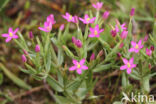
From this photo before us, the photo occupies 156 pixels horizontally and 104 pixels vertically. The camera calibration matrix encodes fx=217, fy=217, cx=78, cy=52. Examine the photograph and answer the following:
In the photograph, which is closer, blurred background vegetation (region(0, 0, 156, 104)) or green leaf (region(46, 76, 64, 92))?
green leaf (region(46, 76, 64, 92))

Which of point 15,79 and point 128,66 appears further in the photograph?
point 15,79

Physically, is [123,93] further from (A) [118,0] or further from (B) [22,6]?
(B) [22,6]

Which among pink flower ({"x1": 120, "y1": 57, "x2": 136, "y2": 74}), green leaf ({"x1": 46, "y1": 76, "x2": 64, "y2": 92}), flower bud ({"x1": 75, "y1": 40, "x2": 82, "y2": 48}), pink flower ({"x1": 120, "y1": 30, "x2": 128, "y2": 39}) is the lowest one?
green leaf ({"x1": 46, "y1": 76, "x2": 64, "y2": 92})

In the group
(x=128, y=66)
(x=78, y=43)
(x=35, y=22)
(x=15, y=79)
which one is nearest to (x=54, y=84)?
(x=78, y=43)

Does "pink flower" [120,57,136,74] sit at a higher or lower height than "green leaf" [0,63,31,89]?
higher

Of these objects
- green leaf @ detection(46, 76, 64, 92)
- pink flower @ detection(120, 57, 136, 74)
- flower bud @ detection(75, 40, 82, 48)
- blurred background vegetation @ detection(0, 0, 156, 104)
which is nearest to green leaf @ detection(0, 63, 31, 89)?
blurred background vegetation @ detection(0, 0, 156, 104)

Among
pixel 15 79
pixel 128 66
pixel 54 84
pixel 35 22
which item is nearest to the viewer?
pixel 128 66

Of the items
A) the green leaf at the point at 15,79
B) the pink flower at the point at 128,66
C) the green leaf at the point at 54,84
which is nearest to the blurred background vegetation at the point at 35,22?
the green leaf at the point at 15,79

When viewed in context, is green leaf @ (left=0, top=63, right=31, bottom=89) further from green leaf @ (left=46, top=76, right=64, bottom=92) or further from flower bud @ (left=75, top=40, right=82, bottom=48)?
flower bud @ (left=75, top=40, right=82, bottom=48)

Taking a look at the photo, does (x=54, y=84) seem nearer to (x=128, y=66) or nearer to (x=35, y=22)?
(x=128, y=66)
